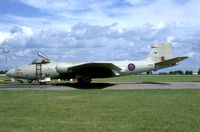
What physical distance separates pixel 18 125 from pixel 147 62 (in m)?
28.2

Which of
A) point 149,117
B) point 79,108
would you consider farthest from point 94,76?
point 149,117

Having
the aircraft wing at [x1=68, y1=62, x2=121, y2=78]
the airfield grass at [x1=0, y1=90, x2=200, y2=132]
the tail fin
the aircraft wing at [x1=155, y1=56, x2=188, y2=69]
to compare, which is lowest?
the airfield grass at [x1=0, y1=90, x2=200, y2=132]

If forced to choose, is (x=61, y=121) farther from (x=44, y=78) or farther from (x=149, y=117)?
(x=44, y=78)

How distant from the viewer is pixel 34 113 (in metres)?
13.1

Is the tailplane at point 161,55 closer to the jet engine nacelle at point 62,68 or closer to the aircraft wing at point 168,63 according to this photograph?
the aircraft wing at point 168,63

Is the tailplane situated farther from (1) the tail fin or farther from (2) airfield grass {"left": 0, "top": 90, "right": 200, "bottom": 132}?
(2) airfield grass {"left": 0, "top": 90, "right": 200, "bottom": 132}

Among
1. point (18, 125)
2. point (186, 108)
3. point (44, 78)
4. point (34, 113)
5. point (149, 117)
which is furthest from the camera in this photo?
point (44, 78)

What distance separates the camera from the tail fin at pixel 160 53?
3769 centimetres

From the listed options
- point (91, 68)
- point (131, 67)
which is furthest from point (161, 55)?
point (91, 68)

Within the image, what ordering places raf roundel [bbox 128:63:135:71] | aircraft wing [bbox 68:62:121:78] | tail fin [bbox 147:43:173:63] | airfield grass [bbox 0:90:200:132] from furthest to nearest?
tail fin [bbox 147:43:173:63] → raf roundel [bbox 128:63:135:71] → aircraft wing [bbox 68:62:121:78] → airfield grass [bbox 0:90:200:132]

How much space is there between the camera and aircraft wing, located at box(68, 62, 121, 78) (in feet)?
107

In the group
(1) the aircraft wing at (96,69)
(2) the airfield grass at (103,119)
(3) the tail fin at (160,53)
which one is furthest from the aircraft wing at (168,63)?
(2) the airfield grass at (103,119)

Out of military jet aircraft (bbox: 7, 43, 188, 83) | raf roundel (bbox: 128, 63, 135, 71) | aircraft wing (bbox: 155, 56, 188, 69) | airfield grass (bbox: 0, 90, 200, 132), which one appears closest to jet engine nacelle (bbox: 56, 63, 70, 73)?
military jet aircraft (bbox: 7, 43, 188, 83)

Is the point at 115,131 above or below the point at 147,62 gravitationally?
below
